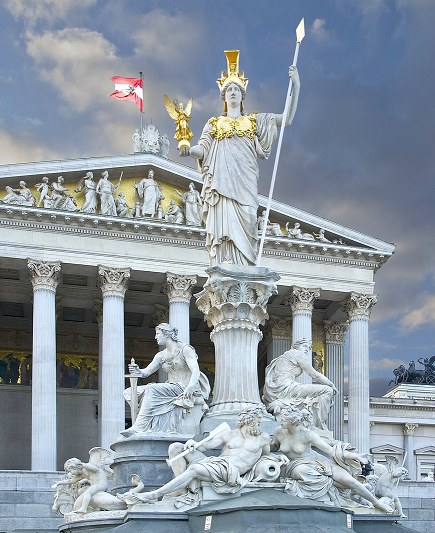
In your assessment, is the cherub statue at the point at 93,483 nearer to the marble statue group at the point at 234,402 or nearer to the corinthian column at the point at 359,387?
the marble statue group at the point at 234,402

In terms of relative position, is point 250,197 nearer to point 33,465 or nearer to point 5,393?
point 33,465

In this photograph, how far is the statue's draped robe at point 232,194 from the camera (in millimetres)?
17516

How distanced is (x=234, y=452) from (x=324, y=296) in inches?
1629

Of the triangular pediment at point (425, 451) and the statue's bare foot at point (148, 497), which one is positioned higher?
the statue's bare foot at point (148, 497)

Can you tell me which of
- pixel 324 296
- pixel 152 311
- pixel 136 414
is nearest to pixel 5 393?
pixel 152 311

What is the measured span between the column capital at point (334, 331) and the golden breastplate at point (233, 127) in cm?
4179

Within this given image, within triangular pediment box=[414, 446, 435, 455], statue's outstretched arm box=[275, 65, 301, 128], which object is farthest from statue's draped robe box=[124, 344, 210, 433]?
triangular pediment box=[414, 446, 435, 455]

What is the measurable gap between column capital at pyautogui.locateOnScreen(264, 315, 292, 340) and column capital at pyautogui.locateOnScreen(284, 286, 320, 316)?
15.7ft

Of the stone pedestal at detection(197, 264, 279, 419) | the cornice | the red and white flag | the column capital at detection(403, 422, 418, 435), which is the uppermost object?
the red and white flag

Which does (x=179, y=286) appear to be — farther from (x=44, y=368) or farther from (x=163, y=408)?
(x=163, y=408)

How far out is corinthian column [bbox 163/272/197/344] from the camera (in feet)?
165

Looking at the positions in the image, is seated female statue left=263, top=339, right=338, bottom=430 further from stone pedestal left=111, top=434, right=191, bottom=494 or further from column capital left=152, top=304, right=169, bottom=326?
column capital left=152, top=304, right=169, bottom=326

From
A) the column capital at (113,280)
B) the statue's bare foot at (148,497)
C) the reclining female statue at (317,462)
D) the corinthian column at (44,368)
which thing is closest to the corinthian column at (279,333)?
the column capital at (113,280)

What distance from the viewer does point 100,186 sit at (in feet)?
169
